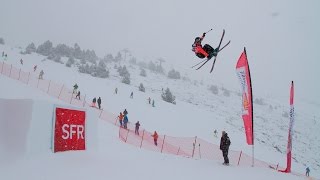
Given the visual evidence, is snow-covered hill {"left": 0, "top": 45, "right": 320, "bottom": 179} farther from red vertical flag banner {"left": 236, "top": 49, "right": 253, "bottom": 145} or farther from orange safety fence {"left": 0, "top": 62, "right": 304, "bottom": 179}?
red vertical flag banner {"left": 236, "top": 49, "right": 253, "bottom": 145}

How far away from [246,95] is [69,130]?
8.02 m

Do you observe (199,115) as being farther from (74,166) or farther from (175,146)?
(74,166)

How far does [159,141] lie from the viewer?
23422 mm

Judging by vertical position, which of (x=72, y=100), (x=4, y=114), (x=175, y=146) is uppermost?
(x=4, y=114)

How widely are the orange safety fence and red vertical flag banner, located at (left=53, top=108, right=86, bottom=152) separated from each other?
636cm

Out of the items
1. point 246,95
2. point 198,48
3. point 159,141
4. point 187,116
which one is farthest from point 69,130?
point 187,116

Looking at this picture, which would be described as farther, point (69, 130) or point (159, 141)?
point (159, 141)

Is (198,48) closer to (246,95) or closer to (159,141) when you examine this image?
(246,95)

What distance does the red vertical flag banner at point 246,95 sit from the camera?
1386 centimetres

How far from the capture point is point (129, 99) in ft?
125

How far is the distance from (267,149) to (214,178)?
29688 mm

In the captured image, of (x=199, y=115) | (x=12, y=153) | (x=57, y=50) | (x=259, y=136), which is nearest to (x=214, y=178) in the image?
(x=12, y=153)

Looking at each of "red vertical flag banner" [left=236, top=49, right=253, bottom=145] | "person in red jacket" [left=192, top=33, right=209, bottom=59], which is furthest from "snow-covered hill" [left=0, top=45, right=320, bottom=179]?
Answer: "person in red jacket" [left=192, top=33, right=209, bottom=59]

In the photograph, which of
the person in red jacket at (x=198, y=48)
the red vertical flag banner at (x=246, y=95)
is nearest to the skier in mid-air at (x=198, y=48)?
the person in red jacket at (x=198, y=48)
